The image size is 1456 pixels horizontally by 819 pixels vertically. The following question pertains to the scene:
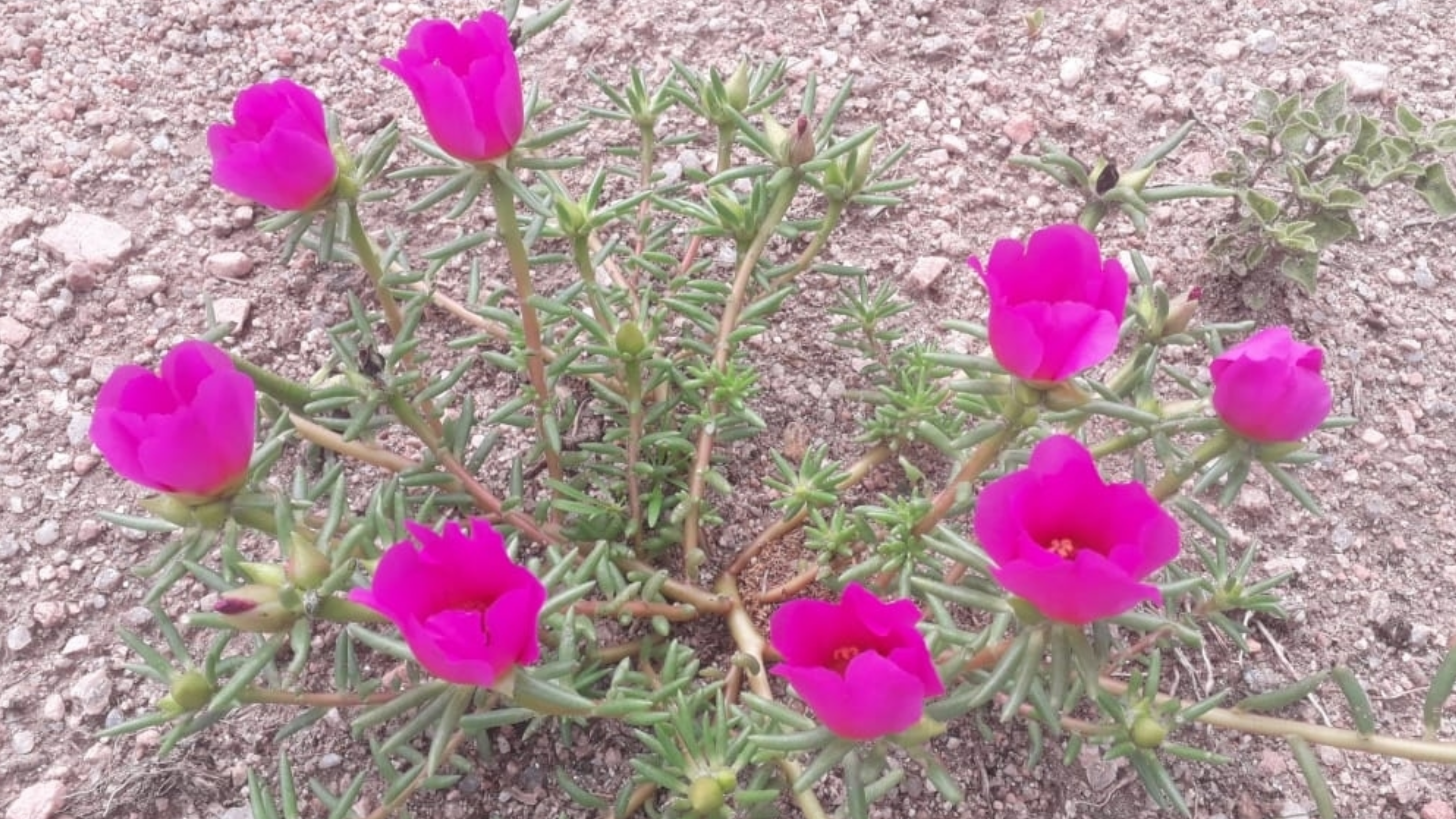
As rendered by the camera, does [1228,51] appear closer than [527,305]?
No

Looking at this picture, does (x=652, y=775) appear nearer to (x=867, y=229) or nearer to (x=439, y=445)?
(x=439, y=445)

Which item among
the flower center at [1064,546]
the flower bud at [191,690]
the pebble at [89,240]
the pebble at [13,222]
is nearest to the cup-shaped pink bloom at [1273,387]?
the flower center at [1064,546]

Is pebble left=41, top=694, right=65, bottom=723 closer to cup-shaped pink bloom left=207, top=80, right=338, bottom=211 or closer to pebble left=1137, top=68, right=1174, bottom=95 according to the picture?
cup-shaped pink bloom left=207, top=80, right=338, bottom=211

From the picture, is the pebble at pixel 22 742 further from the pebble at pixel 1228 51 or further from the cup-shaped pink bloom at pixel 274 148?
the pebble at pixel 1228 51

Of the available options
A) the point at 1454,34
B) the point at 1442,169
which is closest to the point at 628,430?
the point at 1442,169

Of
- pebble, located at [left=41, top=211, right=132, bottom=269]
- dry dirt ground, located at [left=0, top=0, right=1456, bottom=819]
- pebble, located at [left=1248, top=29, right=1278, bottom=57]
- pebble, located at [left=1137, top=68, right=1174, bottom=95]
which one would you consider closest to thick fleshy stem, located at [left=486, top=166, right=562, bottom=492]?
dry dirt ground, located at [left=0, top=0, right=1456, bottom=819]

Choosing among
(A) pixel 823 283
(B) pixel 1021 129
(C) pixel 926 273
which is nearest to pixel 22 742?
(A) pixel 823 283

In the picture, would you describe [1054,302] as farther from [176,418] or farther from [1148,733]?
[176,418]

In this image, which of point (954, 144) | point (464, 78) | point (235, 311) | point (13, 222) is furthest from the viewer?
point (954, 144)

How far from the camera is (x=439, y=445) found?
1.95m

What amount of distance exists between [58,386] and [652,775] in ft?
5.66

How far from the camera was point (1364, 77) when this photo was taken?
303 centimetres

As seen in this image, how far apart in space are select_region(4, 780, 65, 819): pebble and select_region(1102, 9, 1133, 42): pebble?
9.82ft

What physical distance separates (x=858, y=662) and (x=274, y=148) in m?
1.01
